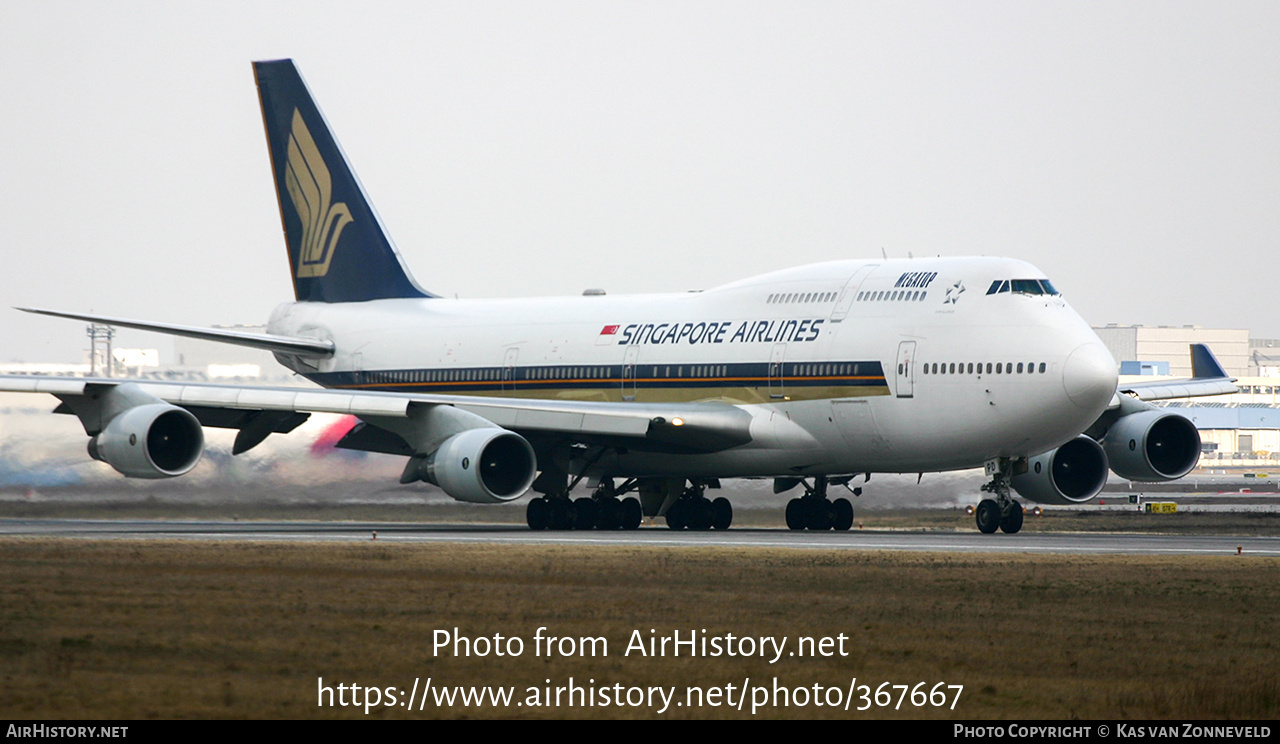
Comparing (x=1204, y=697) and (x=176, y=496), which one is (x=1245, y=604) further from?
Result: (x=176, y=496)

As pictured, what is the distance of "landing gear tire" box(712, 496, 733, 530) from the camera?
34.9 metres

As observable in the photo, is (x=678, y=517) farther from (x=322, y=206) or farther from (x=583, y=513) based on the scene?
(x=322, y=206)

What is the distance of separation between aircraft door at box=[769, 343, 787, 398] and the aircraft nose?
5.45 metres

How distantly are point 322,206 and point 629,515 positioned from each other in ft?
40.4

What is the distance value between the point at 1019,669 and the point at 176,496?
86.3 ft

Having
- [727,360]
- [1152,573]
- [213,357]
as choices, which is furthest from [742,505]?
[213,357]

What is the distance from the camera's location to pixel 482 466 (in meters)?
29.5

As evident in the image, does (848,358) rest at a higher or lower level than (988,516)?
higher

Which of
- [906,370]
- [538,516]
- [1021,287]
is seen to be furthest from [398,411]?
[1021,287]

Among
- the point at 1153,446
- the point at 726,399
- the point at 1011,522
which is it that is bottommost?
the point at 1011,522

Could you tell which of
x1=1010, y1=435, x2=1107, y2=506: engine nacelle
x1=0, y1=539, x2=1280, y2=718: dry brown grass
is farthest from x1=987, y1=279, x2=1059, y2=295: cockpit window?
x1=0, y1=539, x2=1280, y2=718: dry brown grass

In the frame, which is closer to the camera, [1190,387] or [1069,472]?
[1069,472]

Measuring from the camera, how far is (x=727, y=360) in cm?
3241

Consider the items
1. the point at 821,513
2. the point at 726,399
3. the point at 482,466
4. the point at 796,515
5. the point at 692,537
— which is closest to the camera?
the point at 692,537
